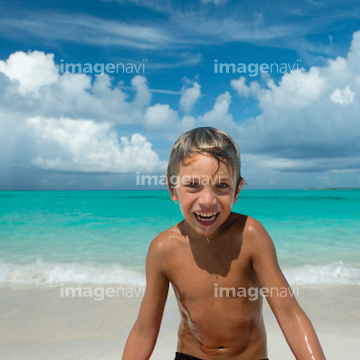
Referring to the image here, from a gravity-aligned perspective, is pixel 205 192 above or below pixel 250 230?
above

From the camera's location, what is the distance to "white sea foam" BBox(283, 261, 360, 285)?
6059 millimetres

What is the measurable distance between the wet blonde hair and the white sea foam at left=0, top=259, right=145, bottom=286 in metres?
5.02

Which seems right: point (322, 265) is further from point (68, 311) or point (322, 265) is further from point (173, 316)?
point (68, 311)

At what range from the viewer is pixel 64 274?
6824mm

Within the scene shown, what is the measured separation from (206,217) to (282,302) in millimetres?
469

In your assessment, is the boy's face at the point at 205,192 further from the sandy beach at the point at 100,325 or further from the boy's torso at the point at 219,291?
the sandy beach at the point at 100,325

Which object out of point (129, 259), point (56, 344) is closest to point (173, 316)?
point (56, 344)

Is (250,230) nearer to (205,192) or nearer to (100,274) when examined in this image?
(205,192)

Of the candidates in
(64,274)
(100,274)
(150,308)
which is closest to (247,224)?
(150,308)

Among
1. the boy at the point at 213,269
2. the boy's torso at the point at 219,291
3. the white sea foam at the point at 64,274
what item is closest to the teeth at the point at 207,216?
the boy at the point at 213,269

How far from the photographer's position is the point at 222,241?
1576 millimetres

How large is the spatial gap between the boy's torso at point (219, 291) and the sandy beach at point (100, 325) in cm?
188

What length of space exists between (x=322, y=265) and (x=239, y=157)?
6.88 meters

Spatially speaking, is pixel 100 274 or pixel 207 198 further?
pixel 100 274
